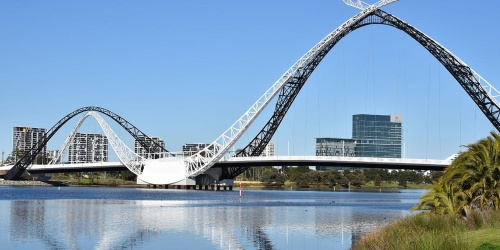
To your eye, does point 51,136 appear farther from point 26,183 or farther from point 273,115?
point 273,115

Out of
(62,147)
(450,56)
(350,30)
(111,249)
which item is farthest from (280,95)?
(111,249)

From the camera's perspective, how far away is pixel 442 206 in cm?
3262

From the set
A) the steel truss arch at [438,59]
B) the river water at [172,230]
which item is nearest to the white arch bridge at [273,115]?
the steel truss arch at [438,59]

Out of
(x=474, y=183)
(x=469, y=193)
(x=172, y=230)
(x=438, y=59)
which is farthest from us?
(x=438, y=59)

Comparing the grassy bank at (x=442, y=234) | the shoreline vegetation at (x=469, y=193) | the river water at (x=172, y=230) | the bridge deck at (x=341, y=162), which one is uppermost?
the bridge deck at (x=341, y=162)

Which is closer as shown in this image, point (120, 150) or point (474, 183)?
point (474, 183)

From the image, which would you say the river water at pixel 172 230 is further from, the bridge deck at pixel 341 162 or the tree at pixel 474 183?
the bridge deck at pixel 341 162

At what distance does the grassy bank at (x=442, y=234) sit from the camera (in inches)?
687

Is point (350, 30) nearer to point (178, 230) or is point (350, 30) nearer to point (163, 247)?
point (178, 230)

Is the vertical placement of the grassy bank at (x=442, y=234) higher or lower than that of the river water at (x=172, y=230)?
higher

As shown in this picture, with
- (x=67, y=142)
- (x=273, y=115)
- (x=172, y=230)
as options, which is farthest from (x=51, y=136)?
(x=172, y=230)

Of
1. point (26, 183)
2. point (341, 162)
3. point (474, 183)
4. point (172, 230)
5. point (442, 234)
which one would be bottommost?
point (172, 230)

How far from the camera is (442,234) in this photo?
18.9 metres

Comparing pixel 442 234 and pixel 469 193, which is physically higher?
pixel 469 193
